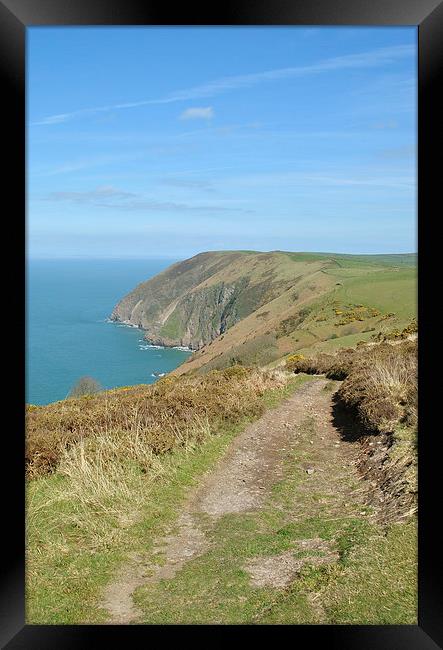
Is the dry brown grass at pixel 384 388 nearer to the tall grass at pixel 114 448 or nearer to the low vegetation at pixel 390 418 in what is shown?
the low vegetation at pixel 390 418

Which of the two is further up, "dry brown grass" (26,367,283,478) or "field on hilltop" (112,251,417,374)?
"field on hilltop" (112,251,417,374)

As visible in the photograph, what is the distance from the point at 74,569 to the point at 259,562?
4.53 ft

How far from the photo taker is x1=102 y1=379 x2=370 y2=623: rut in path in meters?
4.15

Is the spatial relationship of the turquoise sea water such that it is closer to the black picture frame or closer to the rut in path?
the black picture frame

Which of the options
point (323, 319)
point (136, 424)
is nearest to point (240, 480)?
point (136, 424)

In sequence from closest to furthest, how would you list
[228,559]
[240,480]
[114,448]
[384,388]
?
[228,559], [114,448], [240,480], [384,388]

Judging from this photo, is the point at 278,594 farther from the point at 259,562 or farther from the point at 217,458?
the point at 217,458

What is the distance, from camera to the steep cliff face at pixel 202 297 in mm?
82438

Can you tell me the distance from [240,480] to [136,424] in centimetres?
174

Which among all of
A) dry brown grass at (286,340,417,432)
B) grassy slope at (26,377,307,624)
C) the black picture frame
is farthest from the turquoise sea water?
dry brown grass at (286,340,417,432)

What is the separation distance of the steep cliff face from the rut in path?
61.9 metres

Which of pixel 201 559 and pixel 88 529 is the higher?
pixel 88 529

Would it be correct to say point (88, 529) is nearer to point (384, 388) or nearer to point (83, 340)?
point (384, 388)

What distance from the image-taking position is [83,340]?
229 feet
